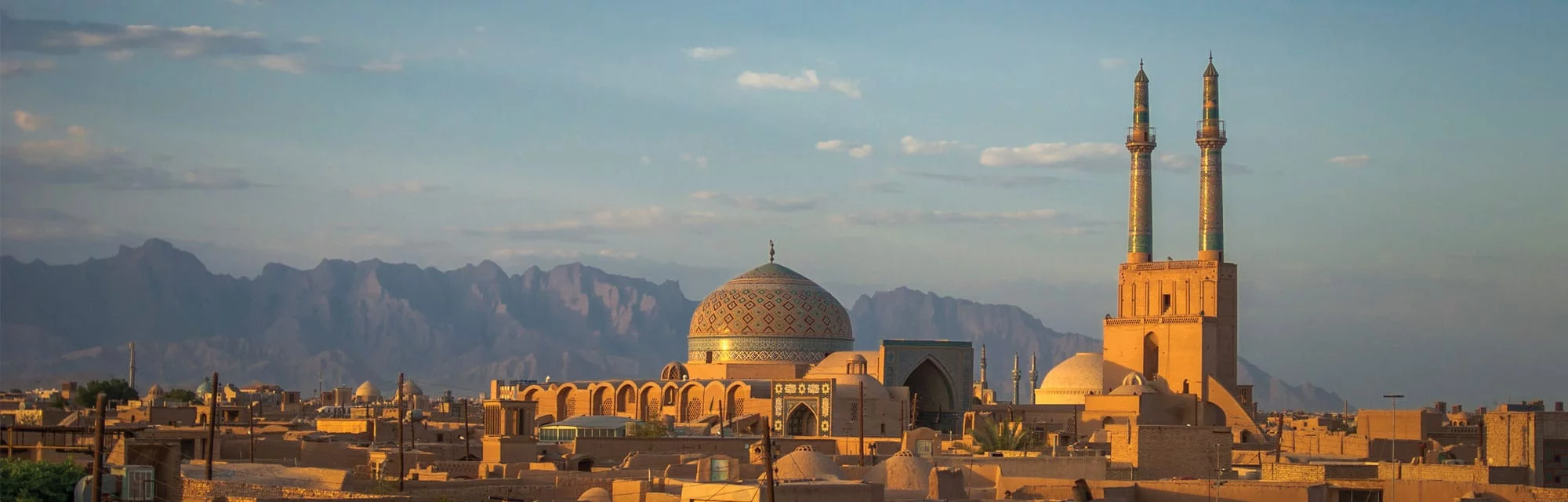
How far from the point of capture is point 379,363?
390ft

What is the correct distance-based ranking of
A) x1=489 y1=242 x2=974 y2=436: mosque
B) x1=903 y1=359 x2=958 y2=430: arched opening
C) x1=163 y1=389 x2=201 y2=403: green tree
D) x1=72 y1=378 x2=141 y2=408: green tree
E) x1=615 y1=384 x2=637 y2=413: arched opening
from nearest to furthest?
x1=489 y1=242 x2=974 y2=436: mosque < x1=615 y1=384 x2=637 y2=413: arched opening < x1=903 y1=359 x2=958 y2=430: arched opening < x1=163 y1=389 x2=201 y2=403: green tree < x1=72 y1=378 x2=141 y2=408: green tree

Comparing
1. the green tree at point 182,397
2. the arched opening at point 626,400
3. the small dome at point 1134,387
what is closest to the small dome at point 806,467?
the small dome at point 1134,387

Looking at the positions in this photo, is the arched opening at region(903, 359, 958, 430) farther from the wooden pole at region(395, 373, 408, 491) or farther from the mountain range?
the mountain range

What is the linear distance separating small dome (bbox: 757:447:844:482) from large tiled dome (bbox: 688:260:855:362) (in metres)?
26.8

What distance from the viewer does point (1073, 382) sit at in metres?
44.0

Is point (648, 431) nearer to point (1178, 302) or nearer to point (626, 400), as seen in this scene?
point (626, 400)

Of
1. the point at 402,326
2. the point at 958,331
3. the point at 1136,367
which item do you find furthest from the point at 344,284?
the point at 1136,367

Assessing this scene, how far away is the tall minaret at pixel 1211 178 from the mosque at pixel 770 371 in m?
5.40

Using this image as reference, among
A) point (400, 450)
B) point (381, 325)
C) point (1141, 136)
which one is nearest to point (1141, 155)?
Answer: point (1141, 136)

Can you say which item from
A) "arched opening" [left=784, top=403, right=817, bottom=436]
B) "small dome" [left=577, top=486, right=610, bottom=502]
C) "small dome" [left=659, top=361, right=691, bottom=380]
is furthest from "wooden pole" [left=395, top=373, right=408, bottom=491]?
"small dome" [left=659, top=361, right=691, bottom=380]

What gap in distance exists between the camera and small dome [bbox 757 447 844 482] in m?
15.3

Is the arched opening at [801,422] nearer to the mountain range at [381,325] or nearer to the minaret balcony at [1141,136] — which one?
the minaret balcony at [1141,136]

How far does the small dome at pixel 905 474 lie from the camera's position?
16312 millimetres

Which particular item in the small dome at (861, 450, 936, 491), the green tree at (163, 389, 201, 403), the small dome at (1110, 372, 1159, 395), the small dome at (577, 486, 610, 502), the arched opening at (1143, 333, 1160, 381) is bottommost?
the small dome at (577, 486, 610, 502)
